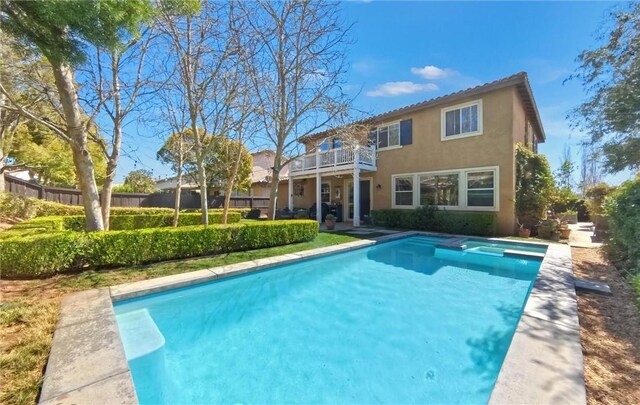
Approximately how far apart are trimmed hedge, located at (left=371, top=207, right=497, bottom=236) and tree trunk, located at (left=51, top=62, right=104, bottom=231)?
12.4 m

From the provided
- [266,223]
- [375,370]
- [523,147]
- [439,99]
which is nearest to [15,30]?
[375,370]

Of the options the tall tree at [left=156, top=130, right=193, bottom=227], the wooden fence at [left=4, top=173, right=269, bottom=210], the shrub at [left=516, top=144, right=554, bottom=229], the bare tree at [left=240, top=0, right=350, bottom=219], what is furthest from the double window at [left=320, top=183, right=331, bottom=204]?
the shrub at [left=516, top=144, right=554, bottom=229]

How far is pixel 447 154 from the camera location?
44.4ft

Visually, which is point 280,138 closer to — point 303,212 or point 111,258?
point 111,258

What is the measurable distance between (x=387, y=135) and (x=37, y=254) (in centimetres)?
1508

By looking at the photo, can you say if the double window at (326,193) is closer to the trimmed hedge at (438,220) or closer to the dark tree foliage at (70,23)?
the trimmed hedge at (438,220)

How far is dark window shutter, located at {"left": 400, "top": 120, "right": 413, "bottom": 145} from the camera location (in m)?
15.0

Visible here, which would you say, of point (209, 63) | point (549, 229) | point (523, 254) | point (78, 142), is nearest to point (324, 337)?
point (78, 142)

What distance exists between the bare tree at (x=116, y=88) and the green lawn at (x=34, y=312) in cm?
278

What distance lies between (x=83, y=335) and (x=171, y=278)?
243 cm

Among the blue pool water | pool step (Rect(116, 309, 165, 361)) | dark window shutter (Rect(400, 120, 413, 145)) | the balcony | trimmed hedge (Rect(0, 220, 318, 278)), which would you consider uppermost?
dark window shutter (Rect(400, 120, 413, 145))

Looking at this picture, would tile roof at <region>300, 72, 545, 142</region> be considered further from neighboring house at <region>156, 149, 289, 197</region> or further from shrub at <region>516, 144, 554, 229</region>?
neighboring house at <region>156, 149, 289, 197</region>

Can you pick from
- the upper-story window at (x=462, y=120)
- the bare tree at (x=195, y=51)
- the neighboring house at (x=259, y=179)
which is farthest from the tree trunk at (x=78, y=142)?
the neighboring house at (x=259, y=179)

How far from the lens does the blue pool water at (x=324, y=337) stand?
326cm
